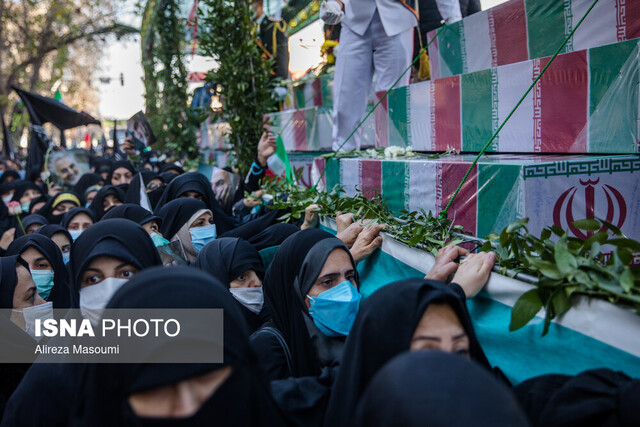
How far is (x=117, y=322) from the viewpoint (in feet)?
4.96

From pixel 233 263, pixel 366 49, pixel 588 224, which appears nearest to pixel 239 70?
pixel 366 49

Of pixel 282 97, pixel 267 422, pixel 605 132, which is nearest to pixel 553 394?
pixel 267 422

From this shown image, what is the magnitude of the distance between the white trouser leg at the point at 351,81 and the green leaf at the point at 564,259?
3267mm

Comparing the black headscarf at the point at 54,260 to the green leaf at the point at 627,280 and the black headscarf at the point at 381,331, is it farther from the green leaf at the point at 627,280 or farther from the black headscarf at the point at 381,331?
the green leaf at the point at 627,280

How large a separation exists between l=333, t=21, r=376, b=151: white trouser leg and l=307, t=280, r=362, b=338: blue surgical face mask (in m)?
2.69

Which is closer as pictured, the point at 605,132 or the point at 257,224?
the point at 605,132

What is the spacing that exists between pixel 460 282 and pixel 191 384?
0.91m

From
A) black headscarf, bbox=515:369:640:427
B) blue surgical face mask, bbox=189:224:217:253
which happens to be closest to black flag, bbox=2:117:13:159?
blue surgical face mask, bbox=189:224:217:253

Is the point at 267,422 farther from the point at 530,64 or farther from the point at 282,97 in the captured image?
the point at 282,97

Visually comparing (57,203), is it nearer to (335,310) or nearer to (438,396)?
(335,310)

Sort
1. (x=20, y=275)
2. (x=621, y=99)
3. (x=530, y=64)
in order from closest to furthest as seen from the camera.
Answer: (x=621, y=99) → (x=20, y=275) → (x=530, y=64)

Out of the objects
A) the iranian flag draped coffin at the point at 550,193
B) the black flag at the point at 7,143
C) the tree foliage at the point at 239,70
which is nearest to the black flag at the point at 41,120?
the black flag at the point at 7,143

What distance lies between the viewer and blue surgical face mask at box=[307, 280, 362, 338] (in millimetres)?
2139

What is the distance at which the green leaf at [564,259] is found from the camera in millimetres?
1513
